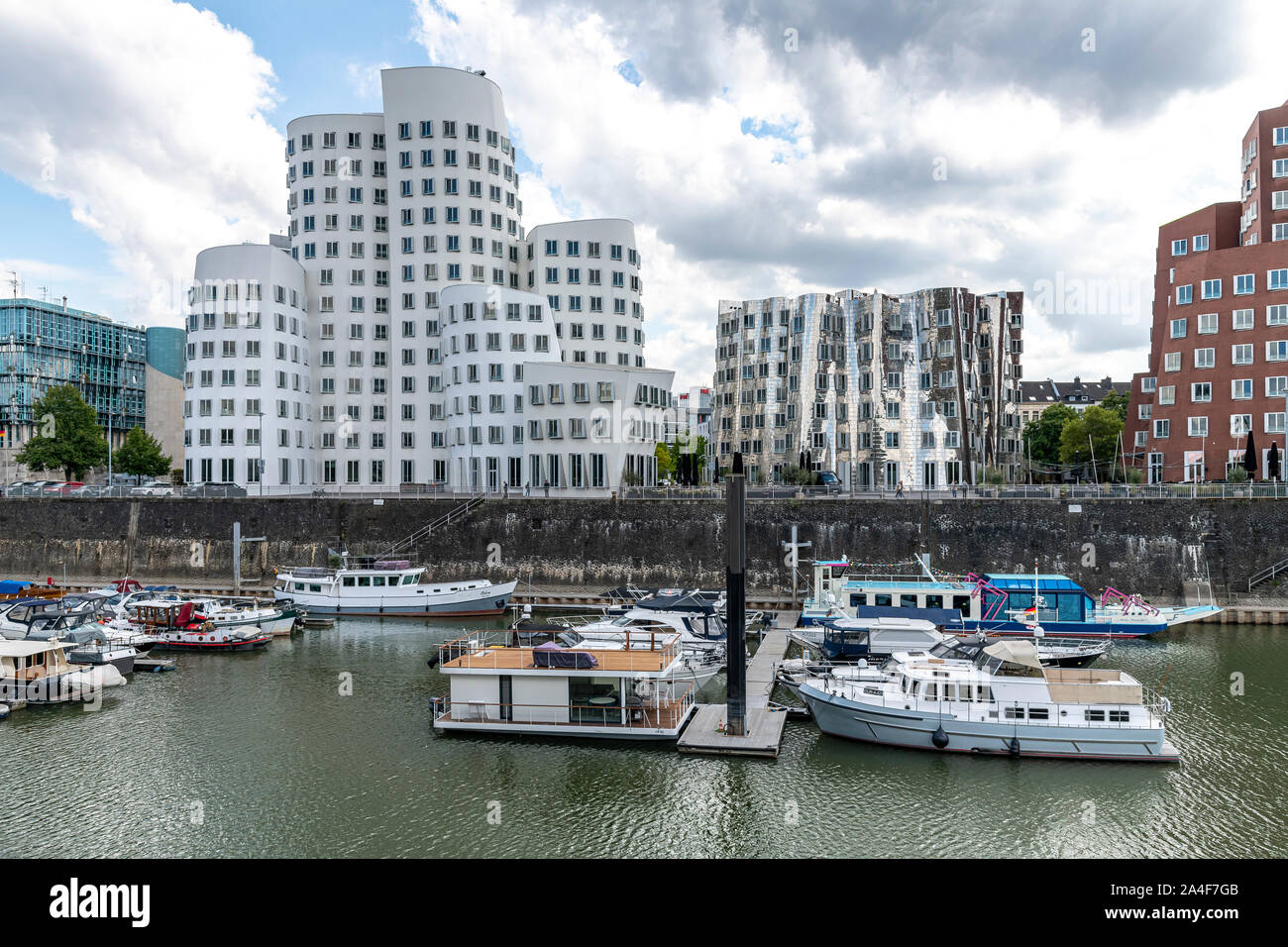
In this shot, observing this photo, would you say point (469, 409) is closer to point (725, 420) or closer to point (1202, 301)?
point (725, 420)

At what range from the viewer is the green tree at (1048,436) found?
5207 inches

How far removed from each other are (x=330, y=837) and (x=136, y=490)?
6704 centimetres

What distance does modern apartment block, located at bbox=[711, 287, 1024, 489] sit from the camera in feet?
301

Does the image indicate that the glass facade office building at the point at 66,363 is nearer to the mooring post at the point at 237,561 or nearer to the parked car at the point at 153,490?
the parked car at the point at 153,490

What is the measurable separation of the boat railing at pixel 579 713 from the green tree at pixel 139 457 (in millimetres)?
99355

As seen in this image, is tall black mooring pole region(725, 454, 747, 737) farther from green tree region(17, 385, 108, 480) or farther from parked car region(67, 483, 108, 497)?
green tree region(17, 385, 108, 480)

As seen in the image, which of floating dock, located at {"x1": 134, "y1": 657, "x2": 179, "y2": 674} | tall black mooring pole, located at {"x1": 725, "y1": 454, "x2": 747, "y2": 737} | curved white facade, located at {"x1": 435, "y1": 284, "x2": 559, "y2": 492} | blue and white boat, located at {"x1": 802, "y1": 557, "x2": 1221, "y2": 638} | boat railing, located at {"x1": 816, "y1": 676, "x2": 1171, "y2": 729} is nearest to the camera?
tall black mooring pole, located at {"x1": 725, "y1": 454, "x2": 747, "y2": 737}

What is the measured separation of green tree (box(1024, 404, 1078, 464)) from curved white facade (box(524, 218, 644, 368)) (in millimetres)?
71592

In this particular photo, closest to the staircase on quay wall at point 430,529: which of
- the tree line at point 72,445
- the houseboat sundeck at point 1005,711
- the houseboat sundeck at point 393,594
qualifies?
the houseboat sundeck at point 393,594

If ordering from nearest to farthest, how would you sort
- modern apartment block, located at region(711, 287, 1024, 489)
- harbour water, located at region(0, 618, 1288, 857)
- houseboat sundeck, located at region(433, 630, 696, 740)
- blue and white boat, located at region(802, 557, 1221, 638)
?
harbour water, located at region(0, 618, 1288, 857) → houseboat sundeck, located at region(433, 630, 696, 740) → blue and white boat, located at region(802, 557, 1221, 638) → modern apartment block, located at region(711, 287, 1024, 489)

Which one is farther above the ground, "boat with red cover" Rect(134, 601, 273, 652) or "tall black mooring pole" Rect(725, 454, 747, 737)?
"tall black mooring pole" Rect(725, 454, 747, 737)

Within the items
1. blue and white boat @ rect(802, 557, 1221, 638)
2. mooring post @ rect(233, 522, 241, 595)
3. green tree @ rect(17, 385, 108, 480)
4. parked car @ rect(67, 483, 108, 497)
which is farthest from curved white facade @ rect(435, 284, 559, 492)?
green tree @ rect(17, 385, 108, 480)

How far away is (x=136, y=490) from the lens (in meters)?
78.4
